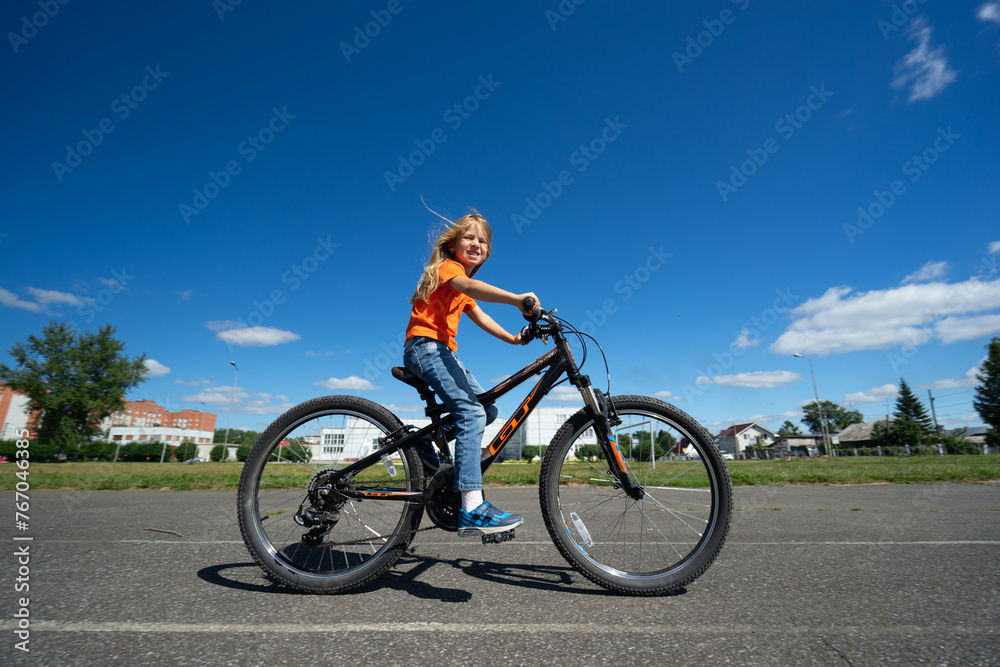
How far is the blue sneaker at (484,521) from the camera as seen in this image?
2344mm

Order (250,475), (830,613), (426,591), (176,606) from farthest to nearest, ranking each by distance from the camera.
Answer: (250,475) → (426,591) → (176,606) → (830,613)

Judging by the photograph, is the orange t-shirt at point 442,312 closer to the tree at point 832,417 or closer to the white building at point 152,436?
the white building at point 152,436

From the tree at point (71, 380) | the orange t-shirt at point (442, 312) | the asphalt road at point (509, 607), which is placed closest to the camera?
the asphalt road at point (509, 607)

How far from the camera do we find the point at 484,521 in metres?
2.38

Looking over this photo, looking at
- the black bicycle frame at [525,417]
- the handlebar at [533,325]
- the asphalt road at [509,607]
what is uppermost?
the handlebar at [533,325]

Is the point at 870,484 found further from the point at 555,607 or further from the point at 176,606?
the point at 176,606

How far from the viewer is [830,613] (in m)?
1.93

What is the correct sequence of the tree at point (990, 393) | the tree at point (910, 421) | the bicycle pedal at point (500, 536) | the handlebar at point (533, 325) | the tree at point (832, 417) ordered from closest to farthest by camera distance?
the bicycle pedal at point (500, 536), the handlebar at point (533, 325), the tree at point (990, 393), the tree at point (910, 421), the tree at point (832, 417)

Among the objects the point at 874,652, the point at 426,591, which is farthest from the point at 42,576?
the point at 874,652

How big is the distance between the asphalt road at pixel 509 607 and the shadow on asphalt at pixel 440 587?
0.06ft

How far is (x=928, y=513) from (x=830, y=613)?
3.98 m

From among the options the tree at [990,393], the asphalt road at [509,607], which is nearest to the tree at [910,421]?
the tree at [990,393]

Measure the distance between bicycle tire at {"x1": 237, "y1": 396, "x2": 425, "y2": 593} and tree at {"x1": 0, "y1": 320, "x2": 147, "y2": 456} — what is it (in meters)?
64.3

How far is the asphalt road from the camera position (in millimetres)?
1584
